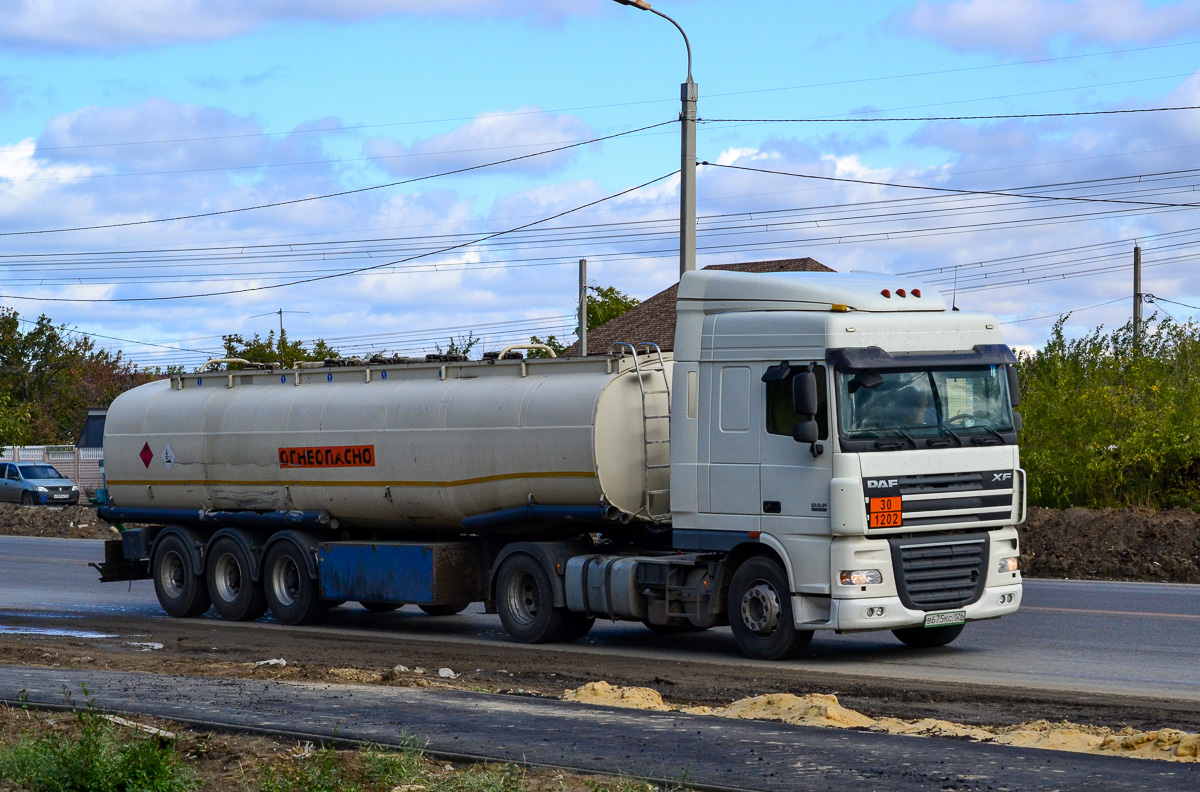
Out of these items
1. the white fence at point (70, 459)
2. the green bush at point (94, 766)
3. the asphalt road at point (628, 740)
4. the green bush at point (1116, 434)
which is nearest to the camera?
the asphalt road at point (628, 740)

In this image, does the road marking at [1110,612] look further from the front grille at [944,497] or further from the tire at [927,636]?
the front grille at [944,497]

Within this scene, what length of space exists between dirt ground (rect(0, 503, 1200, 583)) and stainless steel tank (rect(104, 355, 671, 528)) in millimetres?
10204

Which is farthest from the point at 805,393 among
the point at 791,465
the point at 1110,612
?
the point at 1110,612

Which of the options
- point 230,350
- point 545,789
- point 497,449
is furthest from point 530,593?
point 230,350

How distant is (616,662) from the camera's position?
13.9m

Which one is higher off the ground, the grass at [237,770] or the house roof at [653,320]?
the house roof at [653,320]

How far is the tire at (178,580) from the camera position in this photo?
64.2 ft

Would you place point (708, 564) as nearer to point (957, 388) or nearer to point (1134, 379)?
point (957, 388)

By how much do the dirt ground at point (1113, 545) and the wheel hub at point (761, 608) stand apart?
1029cm

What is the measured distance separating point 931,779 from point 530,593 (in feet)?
28.9

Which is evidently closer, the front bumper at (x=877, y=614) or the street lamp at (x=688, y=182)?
the front bumper at (x=877, y=614)

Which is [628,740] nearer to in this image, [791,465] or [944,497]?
[791,465]

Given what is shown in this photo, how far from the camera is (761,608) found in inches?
541

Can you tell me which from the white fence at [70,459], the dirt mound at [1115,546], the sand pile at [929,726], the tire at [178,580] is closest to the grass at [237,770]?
the sand pile at [929,726]
